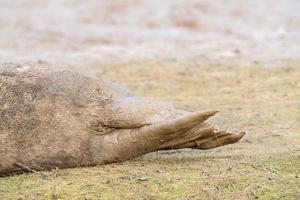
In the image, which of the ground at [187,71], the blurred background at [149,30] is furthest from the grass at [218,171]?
the blurred background at [149,30]

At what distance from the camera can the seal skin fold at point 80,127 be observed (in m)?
5.29

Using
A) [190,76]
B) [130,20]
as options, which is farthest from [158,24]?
[190,76]

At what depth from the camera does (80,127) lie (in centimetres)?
535

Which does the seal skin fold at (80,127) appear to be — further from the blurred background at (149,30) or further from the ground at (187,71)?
the blurred background at (149,30)

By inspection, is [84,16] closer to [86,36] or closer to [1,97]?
[86,36]

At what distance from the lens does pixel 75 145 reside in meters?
5.34

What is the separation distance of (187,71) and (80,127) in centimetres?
411

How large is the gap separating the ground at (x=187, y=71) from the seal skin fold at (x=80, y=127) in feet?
0.32

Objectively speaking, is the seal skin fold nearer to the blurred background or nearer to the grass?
the grass

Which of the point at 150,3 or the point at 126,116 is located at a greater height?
the point at 126,116

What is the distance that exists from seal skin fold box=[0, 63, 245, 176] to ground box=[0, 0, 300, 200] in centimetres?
10

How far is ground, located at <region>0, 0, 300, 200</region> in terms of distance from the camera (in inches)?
199

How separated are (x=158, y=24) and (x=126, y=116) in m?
7.77

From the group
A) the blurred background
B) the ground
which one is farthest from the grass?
the blurred background
